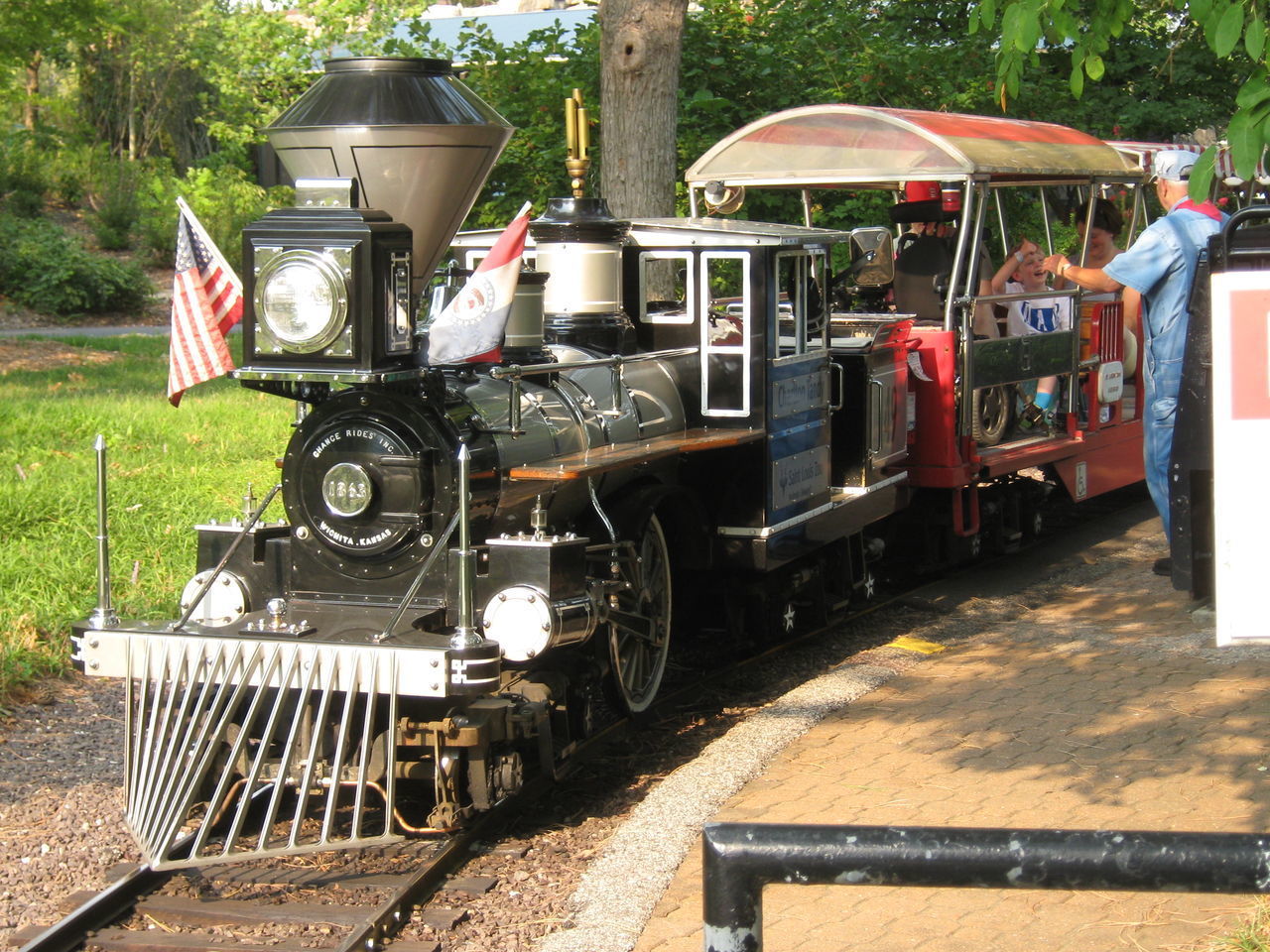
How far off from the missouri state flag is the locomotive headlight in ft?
1.20

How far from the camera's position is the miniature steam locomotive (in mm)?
5160

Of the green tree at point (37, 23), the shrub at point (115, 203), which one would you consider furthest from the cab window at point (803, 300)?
the shrub at point (115, 203)

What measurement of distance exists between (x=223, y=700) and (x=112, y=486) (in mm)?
4876

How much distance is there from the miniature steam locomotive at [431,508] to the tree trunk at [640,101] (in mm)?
2790

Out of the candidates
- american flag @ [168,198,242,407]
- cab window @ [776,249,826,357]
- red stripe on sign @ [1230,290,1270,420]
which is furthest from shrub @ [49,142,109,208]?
red stripe on sign @ [1230,290,1270,420]

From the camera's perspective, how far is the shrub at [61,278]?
2281 centimetres

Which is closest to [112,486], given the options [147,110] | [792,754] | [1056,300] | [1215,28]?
[792,754]

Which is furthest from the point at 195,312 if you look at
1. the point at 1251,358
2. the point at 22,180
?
the point at 22,180

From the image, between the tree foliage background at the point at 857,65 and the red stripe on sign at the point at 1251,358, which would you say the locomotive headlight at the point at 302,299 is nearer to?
the tree foliage background at the point at 857,65

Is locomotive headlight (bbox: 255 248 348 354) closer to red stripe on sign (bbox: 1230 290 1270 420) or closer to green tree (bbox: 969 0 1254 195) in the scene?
green tree (bbox: 969 0 1254 195)

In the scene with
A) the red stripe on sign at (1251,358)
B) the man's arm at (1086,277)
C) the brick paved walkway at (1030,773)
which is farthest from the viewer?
the man's arm at (1086,277)

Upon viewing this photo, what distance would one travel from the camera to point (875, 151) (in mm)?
9188

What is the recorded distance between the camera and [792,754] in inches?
239

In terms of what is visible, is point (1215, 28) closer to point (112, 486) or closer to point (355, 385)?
point (355, 385)
